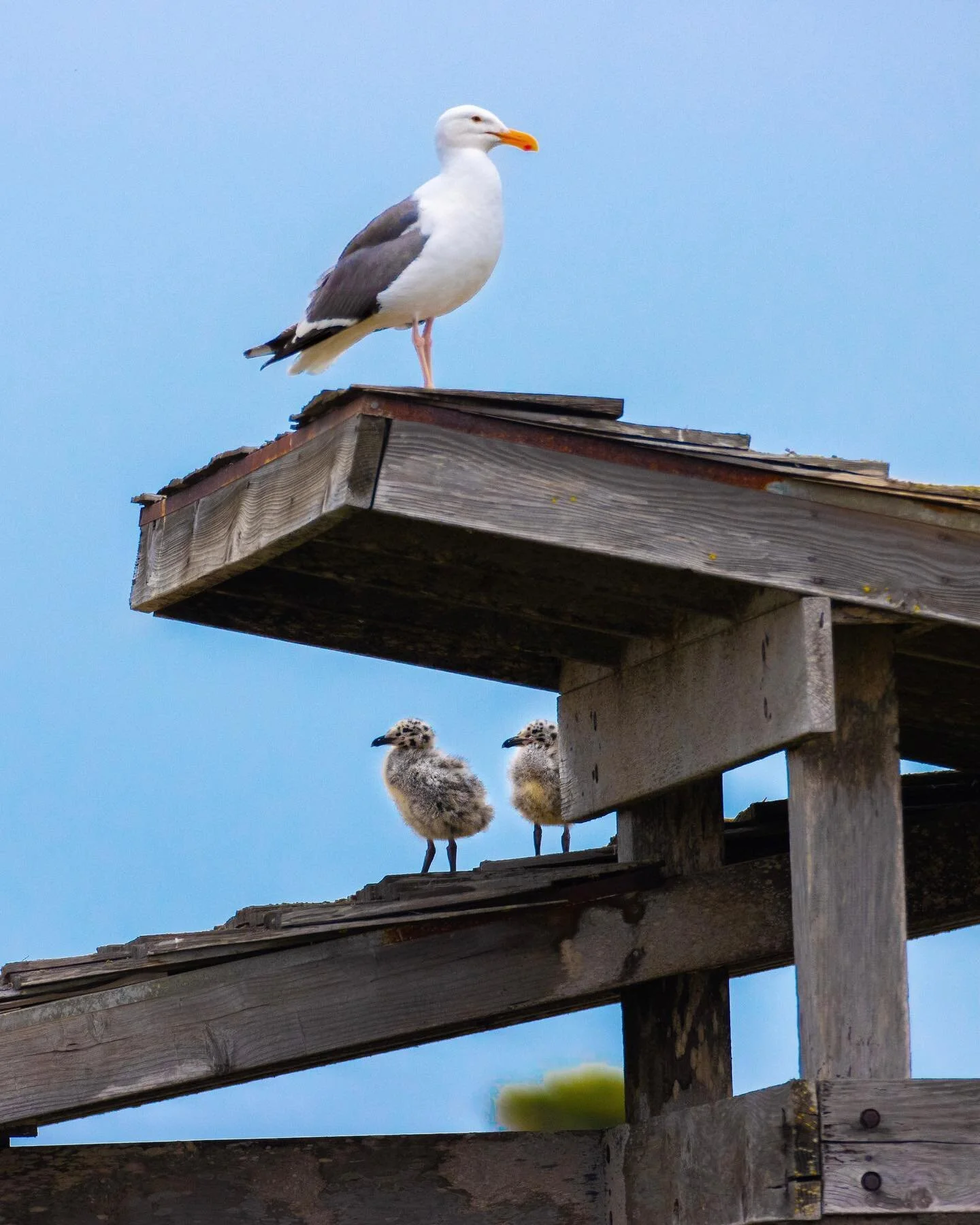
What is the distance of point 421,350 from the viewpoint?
702cm

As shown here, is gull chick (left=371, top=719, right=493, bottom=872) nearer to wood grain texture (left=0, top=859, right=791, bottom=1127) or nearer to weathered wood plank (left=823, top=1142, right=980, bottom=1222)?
wood grain texture (left=0, top=859, right=791, bottom=1127)

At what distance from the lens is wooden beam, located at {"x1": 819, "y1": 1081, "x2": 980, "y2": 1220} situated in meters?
4.07

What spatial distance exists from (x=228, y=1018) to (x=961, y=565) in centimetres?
213

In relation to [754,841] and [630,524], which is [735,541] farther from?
[754,841]

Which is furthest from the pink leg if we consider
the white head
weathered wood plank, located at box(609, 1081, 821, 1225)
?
weathered wood plank, located at box(609, 1081, 821, 1225)

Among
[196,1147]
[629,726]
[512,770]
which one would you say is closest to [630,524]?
[629,726]

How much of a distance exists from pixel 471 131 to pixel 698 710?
3.22 m

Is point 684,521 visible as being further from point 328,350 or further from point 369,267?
point 328,350

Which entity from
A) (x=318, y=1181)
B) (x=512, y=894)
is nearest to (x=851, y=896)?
(x=512, y=894)

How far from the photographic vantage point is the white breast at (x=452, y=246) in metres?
6.63

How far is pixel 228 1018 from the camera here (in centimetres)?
496

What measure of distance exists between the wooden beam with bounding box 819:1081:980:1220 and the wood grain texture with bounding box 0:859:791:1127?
49.3 inches

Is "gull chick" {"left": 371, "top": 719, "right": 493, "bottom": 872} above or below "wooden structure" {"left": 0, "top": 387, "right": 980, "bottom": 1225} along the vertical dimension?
above

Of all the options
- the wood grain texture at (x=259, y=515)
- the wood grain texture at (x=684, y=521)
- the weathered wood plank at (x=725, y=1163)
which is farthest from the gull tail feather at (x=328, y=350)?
the weathered wood plank at (x=725, y=1163)
